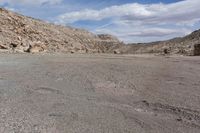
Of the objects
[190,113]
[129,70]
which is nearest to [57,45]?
[129,70]

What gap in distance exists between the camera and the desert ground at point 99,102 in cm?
698

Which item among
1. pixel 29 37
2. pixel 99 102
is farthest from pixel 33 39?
pixel 99 102

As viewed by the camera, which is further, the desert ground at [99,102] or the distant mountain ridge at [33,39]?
the distant mountain ridge at [33,39]

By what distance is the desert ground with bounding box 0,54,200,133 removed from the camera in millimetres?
6980

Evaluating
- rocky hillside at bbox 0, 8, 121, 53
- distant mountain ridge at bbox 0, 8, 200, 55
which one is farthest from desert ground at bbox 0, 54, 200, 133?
rocky hillside at bbox 0, 8, 121, 53

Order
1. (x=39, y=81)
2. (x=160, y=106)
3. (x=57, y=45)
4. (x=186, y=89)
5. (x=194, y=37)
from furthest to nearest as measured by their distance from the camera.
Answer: (x=194, y=37)
(x=57, y=45)
(x=39, y=81)
(x=186, y=89)
(x=160, y=106)

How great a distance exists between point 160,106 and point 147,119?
3.51ft

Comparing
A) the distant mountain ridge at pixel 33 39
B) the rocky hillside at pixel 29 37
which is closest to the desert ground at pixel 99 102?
the distant mountain ridge at pixel 33 39

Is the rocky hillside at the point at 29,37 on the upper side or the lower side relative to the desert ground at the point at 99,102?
upper

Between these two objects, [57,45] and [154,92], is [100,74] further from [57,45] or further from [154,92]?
[57,45]

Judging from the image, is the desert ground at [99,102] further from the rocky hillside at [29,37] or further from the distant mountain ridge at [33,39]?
the rocky hillside at [29,37]

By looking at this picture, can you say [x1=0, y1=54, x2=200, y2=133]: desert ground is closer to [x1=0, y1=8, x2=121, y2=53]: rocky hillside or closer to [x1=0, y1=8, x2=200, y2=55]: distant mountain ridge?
[x1=0, y1=8, x2=200, y2=55]: distant mountain ridge

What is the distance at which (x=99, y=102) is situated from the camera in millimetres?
8773

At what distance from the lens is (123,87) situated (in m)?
10.6
